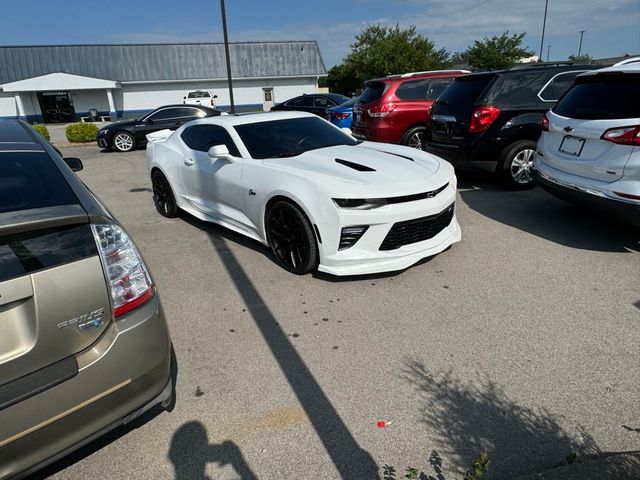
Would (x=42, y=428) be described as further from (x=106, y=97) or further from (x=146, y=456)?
(x=106, y=97)

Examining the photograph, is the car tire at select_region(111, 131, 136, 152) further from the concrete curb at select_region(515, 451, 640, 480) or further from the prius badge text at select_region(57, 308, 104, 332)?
the concrete curb at select_region(515, 451, 640, 480)

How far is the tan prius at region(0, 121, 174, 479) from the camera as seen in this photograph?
1.57 m

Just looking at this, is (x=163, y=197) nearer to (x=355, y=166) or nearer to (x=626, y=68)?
(x=355, y=166)

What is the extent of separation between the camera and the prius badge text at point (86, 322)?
166 cm

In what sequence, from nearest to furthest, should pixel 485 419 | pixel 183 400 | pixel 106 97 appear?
1. pixel 485 419
2. pixel 183 400
3. pixel 106 97

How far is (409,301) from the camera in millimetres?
3508

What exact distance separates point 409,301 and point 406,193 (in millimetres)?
897

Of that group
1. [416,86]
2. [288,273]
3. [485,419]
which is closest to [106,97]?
[416,86]

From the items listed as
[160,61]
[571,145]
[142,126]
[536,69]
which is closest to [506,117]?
[536,69]

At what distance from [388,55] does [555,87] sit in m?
36.8

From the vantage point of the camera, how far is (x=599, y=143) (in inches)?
162

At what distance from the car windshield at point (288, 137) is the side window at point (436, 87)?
417 centimetres

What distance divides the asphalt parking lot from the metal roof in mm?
37923

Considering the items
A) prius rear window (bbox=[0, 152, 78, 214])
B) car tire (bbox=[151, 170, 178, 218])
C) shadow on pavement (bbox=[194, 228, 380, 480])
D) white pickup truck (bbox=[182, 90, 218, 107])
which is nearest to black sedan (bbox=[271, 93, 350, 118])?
car tire (bbox=[151, 170, 178, 218])
